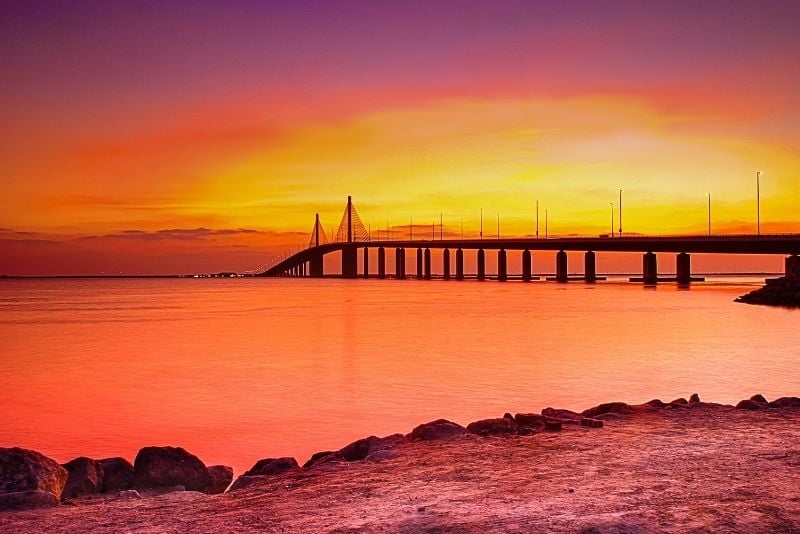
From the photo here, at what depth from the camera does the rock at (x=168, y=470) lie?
9648mm

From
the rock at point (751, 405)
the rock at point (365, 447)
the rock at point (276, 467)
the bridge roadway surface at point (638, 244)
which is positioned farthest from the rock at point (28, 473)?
the bridge roadway surface at point (638, 244)

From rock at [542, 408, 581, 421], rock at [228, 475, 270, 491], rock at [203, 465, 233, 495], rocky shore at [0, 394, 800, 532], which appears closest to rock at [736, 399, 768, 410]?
rocky shore at [0, 394, 800, 532]

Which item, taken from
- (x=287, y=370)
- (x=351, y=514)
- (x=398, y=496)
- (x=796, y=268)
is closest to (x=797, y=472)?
(x=398, y=496)

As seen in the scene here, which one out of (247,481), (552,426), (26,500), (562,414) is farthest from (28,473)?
(562,414)

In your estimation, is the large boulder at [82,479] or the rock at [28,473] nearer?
the rock at [28,473]

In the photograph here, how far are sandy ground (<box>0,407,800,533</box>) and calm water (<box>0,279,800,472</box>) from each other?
13.4ft

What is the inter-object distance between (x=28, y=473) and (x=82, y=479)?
0.76 metres

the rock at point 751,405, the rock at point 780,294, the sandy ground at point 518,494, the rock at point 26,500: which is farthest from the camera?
the rock at point 780,294

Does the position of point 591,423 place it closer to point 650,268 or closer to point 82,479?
point 82,479

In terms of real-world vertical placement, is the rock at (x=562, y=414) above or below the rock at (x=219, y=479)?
above

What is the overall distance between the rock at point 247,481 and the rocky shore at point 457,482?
0.02 meters

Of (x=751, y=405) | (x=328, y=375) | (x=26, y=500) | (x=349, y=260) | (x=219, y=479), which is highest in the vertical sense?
(x=349, y=260)

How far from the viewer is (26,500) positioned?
26.6 ft

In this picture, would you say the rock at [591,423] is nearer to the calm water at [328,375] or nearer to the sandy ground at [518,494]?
the sandy ground at [518,494]
